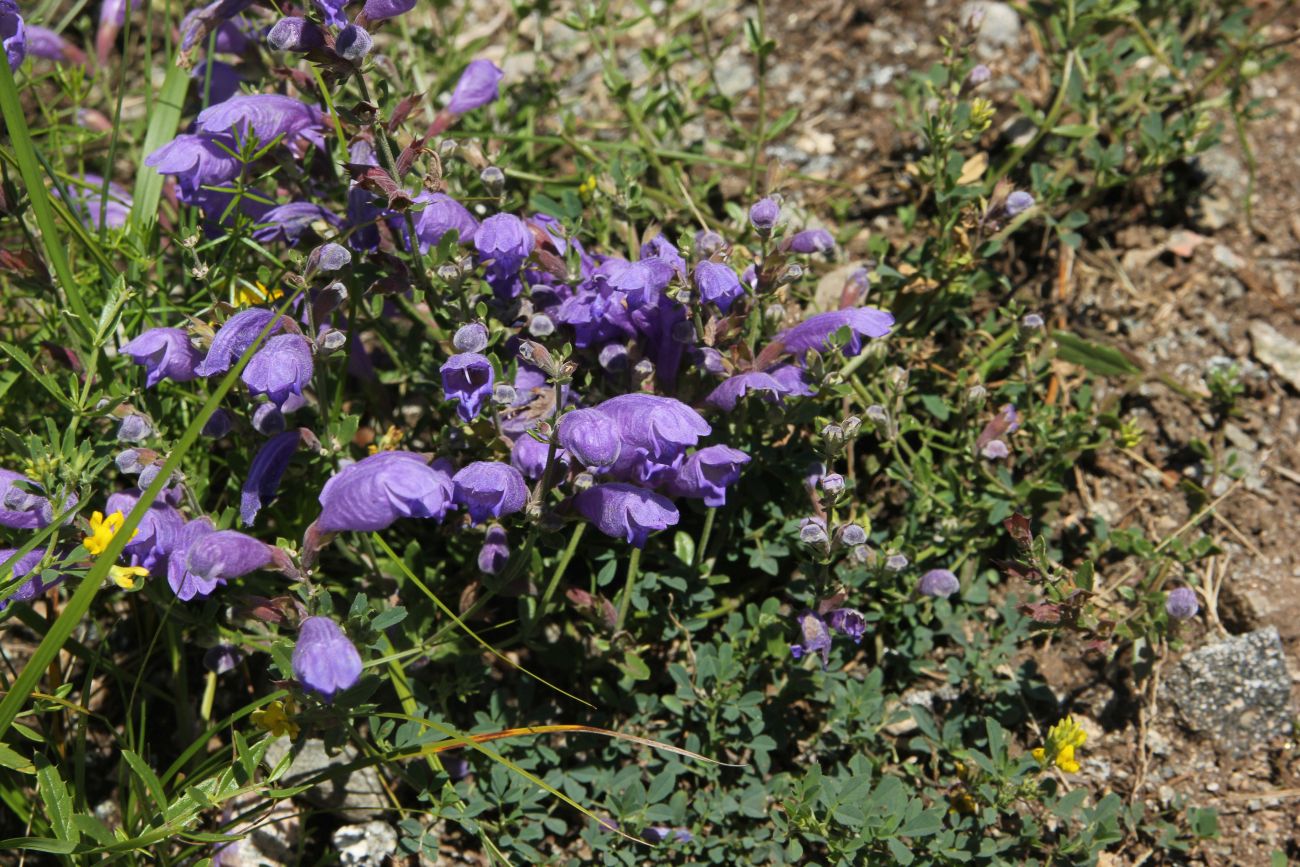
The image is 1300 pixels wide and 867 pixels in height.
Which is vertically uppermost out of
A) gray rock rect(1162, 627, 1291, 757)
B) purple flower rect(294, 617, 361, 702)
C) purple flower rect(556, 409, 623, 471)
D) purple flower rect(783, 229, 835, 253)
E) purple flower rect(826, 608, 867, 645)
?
purple flower rect(556, 409, 623, 471)

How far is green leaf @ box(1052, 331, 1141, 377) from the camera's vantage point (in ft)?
12.0

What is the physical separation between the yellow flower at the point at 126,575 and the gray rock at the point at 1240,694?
280cm

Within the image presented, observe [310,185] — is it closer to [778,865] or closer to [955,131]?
[955,131]

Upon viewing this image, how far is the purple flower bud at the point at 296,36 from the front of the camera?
2.46 metres

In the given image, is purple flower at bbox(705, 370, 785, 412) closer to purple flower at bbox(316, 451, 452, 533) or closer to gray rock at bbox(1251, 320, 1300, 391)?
purple flower at bbox(316, 451, 452, 533)

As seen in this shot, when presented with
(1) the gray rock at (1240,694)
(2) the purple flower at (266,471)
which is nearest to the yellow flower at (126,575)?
(2) the purple flower at (266,471)

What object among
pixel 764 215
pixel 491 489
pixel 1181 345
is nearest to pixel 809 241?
pixel 764 215

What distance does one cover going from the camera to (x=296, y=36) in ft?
8.13

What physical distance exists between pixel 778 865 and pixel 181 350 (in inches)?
77.9

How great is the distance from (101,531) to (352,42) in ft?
4.14

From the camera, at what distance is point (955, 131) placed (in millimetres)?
3502

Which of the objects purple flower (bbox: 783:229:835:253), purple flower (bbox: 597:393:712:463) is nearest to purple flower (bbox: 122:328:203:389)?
purple flower (bbox: 597:393:712:463)

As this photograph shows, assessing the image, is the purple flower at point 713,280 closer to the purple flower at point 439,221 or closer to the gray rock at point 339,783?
the purple flower at point 439,221

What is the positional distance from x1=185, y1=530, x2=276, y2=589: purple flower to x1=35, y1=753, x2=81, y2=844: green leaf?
62 cm
